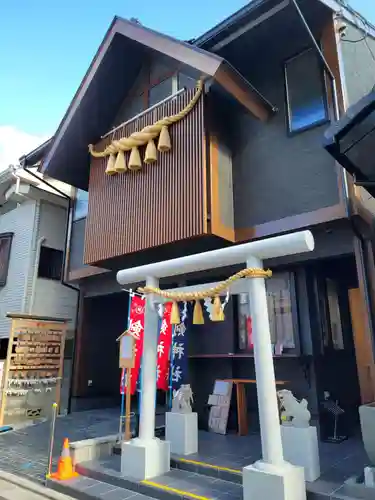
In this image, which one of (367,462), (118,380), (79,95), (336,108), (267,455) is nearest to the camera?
(267,455)

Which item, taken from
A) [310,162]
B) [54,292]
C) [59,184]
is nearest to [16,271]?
[54,292]

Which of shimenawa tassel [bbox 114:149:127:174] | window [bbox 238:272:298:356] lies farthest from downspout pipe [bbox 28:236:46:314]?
window [bbox 238:272:298:356]

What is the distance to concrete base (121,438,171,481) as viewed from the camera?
5324mm

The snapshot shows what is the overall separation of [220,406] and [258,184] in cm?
455

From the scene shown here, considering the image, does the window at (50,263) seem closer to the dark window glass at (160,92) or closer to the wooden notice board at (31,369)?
the wooden notice board at (31,369)

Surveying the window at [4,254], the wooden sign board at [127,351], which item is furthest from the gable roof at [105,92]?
the wooden sign board at [127,351]

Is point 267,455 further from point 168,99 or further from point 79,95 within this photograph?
point 79,95

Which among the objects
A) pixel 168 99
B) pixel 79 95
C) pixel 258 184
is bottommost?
pixel 258 184

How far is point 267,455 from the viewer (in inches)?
172

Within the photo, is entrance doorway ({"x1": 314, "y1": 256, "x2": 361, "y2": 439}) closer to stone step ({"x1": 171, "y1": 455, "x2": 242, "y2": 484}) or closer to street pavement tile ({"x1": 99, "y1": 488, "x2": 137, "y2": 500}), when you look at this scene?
stone step ({"x1": 171, "y1": 455, "x2": 242, "y2": 484})

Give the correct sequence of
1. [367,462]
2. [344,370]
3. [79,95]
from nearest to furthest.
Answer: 1. [367,462]
2. [344,370]
3. [79,95]

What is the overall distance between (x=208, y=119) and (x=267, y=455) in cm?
577

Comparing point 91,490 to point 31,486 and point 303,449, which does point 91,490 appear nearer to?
point 31,486

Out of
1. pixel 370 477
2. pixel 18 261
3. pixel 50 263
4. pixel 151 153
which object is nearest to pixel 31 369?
pixel 50 263
